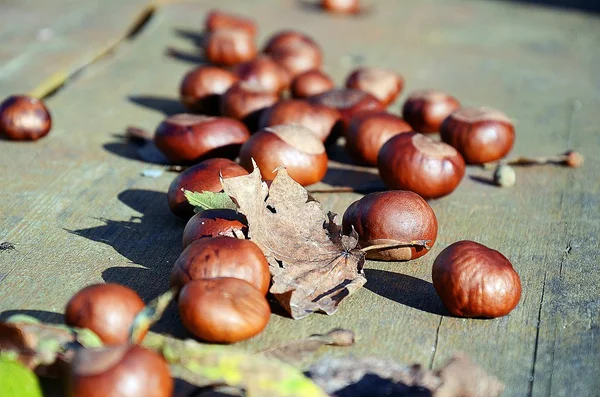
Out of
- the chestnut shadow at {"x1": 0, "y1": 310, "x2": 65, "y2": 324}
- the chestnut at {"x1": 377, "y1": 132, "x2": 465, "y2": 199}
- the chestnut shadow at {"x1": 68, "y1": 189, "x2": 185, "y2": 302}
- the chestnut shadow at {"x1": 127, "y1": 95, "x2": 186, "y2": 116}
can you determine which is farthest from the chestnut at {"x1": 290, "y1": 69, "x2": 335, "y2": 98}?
the chestnut shadow at {"x1": 0, "y1": 310, "x2": 65, "y2": 324}

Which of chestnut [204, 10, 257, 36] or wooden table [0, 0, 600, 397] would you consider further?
chestnut [204, 10, 257, 36]

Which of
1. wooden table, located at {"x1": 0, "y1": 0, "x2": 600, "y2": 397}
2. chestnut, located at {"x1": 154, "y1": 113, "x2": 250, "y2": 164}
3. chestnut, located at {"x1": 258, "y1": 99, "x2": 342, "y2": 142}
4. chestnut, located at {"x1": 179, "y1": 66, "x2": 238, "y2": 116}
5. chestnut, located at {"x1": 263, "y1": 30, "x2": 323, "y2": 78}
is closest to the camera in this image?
wooden table, located at {"x1": 0, "y1": 0, "x2": 600, "y2": 397}

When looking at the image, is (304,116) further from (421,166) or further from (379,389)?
(379,389)

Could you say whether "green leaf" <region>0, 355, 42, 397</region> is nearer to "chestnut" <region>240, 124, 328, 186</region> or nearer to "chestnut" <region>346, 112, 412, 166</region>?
"chestnut" <region>240, 124, 328, 186</region>

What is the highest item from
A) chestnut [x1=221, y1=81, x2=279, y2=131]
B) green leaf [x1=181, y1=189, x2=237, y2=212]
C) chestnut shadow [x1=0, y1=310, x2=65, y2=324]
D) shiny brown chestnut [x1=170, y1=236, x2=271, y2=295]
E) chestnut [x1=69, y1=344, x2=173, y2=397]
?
chestnut [x1=69, y1=344, x2=173, y2=397]

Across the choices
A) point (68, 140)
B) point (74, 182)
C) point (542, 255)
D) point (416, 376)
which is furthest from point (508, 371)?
point (68, 140)

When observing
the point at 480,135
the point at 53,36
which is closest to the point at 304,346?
the point at 480,135

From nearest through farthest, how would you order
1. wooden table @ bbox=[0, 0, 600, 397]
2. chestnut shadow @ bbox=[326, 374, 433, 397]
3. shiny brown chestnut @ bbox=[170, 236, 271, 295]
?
chestnut shadow @ bbox=[326, 374, 433, 397], shiny brown chestnut @ bbox=[170, 236, 271, 295], wooden table @ bbox=[0, 0, 600, 397]

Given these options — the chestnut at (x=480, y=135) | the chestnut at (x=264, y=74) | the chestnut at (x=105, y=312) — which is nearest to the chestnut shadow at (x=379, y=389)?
the chestnut at (x=105, y=312)

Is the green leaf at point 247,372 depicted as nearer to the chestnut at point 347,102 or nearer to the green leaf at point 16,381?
the green leaf at point 16,381
